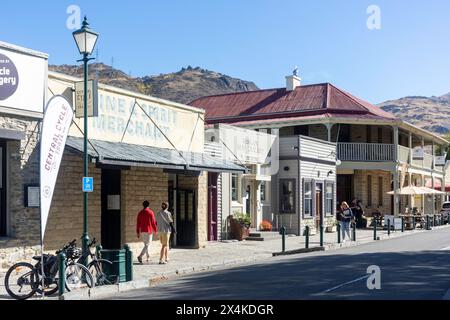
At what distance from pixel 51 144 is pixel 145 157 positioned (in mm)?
5540

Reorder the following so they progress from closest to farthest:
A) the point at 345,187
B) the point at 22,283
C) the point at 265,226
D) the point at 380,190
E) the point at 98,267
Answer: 1. the point at 22,283
2. the point at 98,267
3. the point at 265,226
4. the point at 345,187
5. the point at 380,190

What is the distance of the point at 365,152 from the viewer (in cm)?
3688

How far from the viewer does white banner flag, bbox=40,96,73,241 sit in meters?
11.5

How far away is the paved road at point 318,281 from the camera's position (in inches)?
424

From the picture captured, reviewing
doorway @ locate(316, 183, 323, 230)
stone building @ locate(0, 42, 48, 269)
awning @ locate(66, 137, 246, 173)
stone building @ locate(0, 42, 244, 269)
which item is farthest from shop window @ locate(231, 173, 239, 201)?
stone building @ locate(0, 42, 48, 269)

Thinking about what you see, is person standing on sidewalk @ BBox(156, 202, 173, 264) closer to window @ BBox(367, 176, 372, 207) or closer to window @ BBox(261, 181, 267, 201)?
window @ BBox(261, 181, 267, 201)

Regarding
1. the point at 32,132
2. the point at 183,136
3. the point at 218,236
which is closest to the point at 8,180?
the point at 32,132

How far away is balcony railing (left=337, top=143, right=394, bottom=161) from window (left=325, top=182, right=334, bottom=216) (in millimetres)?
5141

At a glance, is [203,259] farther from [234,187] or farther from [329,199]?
[329,199]

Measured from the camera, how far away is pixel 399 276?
42.6ft

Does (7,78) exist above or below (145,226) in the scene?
above

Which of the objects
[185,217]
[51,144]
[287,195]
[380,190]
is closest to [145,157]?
[185,217]
